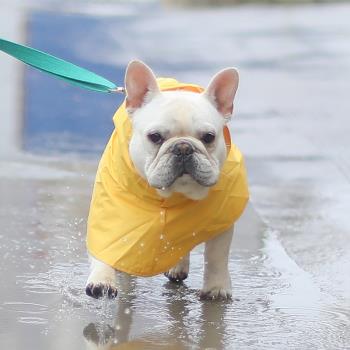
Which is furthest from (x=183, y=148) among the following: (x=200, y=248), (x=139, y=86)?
(x=200, y=248)

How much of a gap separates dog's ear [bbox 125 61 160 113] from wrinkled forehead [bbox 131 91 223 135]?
45 millimetres

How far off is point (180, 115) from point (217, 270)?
96 centimetres

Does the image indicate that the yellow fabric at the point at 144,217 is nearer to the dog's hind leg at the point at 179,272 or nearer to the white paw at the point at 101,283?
the white paw at the point at 101,283

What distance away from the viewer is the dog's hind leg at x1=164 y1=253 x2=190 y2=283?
19.8 feet

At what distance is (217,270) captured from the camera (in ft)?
18.8

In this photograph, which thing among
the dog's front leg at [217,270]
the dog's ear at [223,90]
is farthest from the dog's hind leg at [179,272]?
the dog's ear at [223,90]

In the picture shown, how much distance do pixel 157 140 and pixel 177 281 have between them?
3.76ft

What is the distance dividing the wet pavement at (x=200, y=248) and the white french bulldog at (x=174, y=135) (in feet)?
1.23

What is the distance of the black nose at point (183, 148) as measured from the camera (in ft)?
16.6

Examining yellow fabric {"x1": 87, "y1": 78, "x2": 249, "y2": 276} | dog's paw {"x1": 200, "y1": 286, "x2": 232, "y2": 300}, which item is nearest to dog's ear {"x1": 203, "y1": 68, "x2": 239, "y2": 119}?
yellow fabric {"x1": 87, "y1": 78, "x2": 249, "y2": 276}

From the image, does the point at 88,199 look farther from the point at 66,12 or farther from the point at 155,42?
the point at 66,12

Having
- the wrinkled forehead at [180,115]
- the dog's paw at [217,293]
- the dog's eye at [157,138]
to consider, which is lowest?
the dog's paw at [217,293]

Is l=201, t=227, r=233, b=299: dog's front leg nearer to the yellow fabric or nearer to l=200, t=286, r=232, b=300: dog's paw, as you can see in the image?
l=200, t=286, r=232, b=300: dog's paw

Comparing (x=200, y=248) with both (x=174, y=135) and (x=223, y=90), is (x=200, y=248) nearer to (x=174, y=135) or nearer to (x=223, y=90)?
(x=223, y=90)
